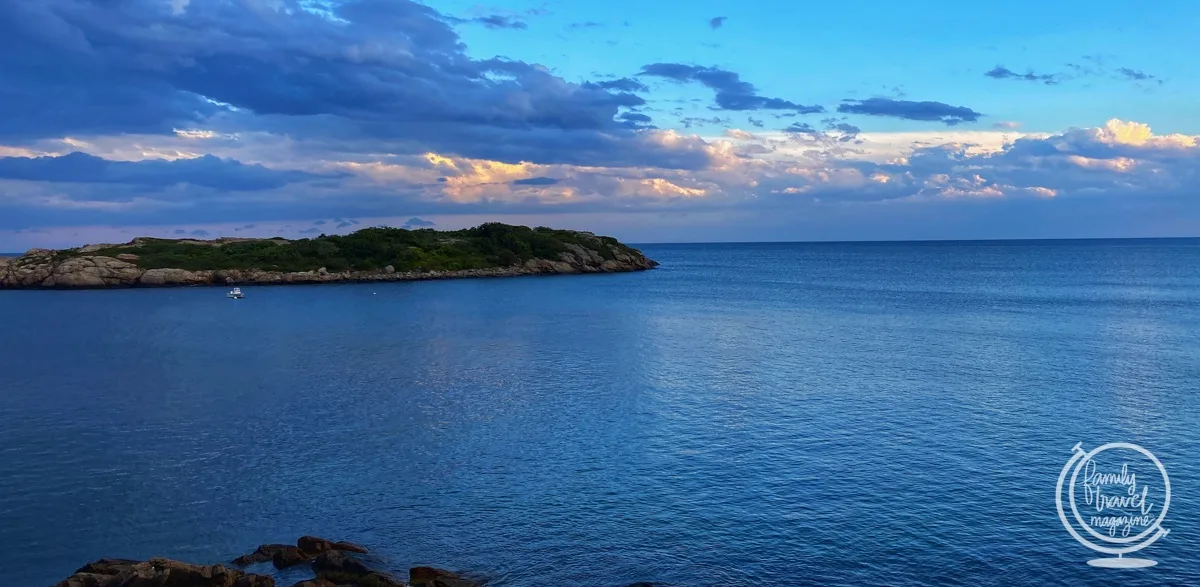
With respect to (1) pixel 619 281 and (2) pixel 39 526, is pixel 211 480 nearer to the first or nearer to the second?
(2) pixel 39 526

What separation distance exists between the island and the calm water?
80.8m

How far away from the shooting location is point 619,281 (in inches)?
6683

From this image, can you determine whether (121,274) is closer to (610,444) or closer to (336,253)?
(336,253)

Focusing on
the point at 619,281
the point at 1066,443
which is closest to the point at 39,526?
the point at 1066,443

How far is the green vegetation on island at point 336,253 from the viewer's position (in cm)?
17188

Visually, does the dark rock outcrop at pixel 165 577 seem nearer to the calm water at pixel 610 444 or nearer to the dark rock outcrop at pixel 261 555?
the dark rock outcrop at pixel 261 555

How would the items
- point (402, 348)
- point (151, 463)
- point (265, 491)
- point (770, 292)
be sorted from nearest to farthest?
point (265, 491) → point (151, 463) → point (402, 348) → point (770, 292)

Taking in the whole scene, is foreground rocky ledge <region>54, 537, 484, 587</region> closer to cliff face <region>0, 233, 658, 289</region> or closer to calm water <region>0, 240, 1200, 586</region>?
calm water <region>0, 240, 1200, 586</region>

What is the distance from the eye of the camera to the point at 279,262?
6850 inches

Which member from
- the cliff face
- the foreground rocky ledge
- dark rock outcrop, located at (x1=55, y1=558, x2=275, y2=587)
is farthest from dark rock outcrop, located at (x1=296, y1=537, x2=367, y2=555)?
the cliff face

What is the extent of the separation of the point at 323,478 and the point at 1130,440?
37.5m

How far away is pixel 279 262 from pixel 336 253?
489 inches

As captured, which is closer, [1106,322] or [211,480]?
[211,480]

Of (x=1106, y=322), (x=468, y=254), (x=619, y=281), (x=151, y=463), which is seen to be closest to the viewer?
(x=151, y=463)
